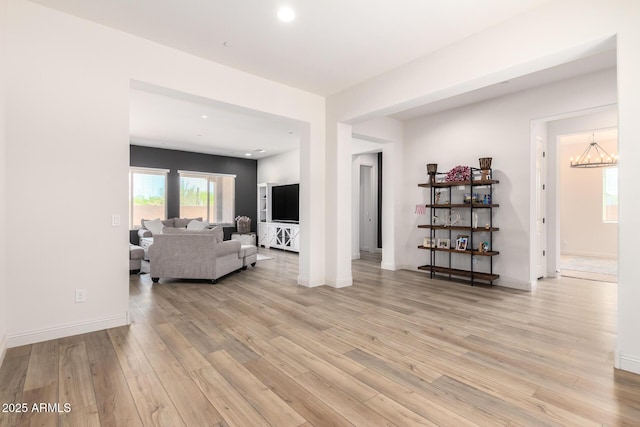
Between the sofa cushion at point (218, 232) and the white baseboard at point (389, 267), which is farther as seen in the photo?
the white baseboard at point (389, 267)

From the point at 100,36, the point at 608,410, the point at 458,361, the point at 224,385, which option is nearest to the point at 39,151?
the point at 100,36

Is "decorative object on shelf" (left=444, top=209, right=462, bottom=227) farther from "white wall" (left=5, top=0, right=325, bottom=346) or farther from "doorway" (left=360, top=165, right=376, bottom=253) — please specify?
"white wall" (left=5, top=0, right=325, bottom=346)

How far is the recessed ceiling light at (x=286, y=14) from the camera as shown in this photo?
2809 millimetres

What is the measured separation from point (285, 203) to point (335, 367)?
24.1 ft

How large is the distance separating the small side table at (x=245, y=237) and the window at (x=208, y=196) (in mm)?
793

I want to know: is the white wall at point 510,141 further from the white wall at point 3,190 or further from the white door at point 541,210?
the white wall at point 3,190

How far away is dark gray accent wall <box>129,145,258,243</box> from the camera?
28.8 feet

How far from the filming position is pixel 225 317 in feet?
11.4

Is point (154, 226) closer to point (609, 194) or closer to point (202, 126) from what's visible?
point (202, 126)

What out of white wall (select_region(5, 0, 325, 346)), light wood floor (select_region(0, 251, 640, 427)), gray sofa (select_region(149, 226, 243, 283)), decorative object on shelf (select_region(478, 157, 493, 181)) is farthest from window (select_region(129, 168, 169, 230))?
decorative object on shelf (select_region(478, 157, 493, 181))

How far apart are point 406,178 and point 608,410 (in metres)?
4.83

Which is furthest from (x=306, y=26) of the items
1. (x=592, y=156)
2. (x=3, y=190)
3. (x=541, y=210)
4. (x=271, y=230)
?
(x=592, y=156)

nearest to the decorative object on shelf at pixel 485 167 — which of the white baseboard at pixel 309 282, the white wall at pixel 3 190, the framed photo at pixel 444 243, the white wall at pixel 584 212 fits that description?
the framed photo at pixel 444 243

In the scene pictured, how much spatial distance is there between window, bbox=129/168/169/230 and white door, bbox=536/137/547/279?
871 centimetres
